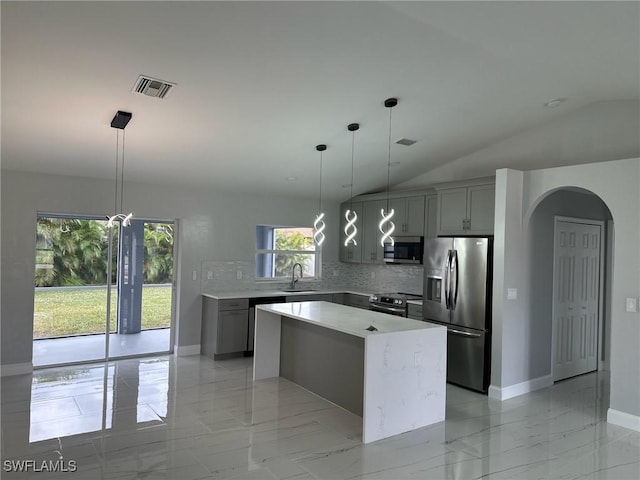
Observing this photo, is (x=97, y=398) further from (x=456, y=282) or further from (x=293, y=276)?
(x=456, y=282)

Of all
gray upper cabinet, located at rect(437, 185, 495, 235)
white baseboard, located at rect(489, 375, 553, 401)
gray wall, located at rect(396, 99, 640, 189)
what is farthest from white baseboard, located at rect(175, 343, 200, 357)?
gray wall, located at rect(396, 99, 640, 189)

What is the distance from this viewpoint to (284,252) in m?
7.42

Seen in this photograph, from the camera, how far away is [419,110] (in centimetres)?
475

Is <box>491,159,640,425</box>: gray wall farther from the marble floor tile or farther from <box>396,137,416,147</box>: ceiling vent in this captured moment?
<box>396,137,416,147</box>: ceiling vent

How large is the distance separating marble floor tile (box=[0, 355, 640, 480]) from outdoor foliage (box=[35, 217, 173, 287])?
1208 millimetres

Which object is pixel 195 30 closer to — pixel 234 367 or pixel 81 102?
pixel 81 102

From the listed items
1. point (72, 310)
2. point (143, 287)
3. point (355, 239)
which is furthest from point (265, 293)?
point (72, 310)

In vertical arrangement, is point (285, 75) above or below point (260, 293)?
above

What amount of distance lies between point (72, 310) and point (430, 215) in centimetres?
500

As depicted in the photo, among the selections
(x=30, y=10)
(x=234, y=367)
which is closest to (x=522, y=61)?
(x=30, y=10)

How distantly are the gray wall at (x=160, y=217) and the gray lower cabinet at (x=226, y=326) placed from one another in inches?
13.1

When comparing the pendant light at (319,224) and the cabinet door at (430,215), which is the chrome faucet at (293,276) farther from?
the cabinet door at (430,215)

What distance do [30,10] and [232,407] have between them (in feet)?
11.7

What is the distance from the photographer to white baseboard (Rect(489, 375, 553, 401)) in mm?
4898
